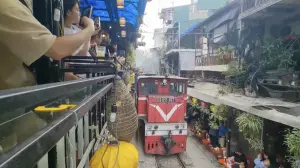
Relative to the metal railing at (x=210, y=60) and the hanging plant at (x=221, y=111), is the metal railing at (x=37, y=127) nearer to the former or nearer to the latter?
the hanging plant at (x=221, y=111)

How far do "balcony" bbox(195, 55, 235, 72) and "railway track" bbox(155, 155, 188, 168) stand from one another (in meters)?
4.16

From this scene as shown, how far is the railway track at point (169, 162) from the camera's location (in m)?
7.34

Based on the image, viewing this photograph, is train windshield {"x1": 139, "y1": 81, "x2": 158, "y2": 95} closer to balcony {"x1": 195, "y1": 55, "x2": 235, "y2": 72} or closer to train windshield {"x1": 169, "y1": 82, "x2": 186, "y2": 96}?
train windshield {"x1": 169, "y1": 82, "x2": 186, "y2": 96}

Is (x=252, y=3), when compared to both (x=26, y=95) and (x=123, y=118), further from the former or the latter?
(x=26, y=95)

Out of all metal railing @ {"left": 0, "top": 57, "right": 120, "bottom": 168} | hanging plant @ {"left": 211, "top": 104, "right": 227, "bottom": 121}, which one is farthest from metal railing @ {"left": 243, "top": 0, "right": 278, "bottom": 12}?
metal railing @ {"left": 0, "top": 57, "right": 120, "bottom": 168}

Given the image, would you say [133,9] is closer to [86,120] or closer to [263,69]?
[263,69]

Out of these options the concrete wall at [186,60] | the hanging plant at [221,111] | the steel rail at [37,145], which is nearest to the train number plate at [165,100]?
the hanging plant at [221,111]

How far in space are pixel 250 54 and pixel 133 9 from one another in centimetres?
433

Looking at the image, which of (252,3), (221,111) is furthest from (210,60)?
(221,111)

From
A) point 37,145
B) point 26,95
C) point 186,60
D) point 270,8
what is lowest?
point 37,145

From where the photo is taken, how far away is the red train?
25.9 ft

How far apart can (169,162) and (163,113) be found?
1.72m

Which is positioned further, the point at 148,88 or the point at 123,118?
the point at 148,88

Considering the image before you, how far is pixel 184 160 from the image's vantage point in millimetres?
7707
